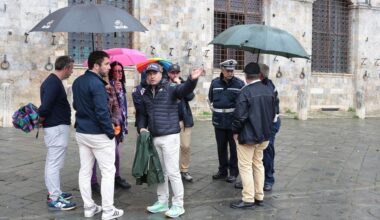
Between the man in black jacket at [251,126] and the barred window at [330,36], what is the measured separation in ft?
45.5

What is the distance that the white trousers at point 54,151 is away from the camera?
502 cm

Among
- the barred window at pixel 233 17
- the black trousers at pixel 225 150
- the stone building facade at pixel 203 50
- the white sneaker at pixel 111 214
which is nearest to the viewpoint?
the white sneaker at pixel 111 214

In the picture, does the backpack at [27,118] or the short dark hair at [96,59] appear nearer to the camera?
the short dark hair at [96,59]

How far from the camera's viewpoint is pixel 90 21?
508 cm

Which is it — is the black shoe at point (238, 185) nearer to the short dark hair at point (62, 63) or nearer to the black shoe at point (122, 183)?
the black shoe at point (122, 183)

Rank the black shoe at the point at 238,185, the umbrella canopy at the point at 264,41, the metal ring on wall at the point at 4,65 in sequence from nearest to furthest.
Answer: the umbrella canopy at the point at 264,41 < the black shoe at the point at 238,185 < the metal ring on wall at the point at 4,65

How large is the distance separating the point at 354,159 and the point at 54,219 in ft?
19.6

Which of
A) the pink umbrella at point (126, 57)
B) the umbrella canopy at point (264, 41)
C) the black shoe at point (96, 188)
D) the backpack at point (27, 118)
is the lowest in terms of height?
the black shoe at point (96, 188)

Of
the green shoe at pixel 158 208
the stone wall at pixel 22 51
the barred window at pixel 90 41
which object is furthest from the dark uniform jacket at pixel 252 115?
the barred window at pixel 90 41

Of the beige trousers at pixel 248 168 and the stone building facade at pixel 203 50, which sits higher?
the stone building facade at pixel 203 50

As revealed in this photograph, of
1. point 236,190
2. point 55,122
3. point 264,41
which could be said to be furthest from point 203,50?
point 55,122

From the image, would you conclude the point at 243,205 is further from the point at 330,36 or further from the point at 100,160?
the point at 330,36

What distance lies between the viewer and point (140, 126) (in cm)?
504

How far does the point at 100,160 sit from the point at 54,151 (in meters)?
0.73
